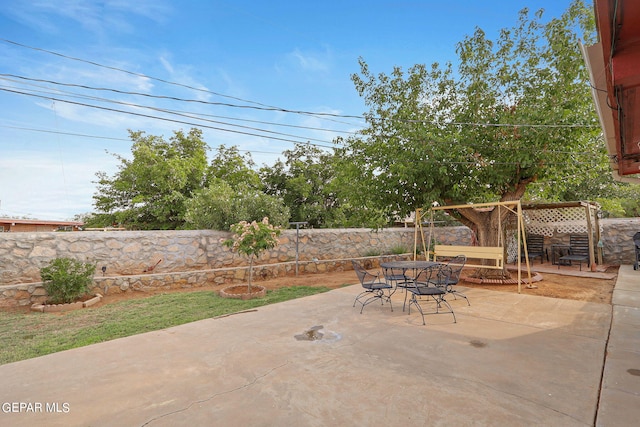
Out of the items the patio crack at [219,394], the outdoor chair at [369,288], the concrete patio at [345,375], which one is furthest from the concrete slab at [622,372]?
the outdoor chair at [369,288]

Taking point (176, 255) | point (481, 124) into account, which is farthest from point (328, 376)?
point (481, 124)

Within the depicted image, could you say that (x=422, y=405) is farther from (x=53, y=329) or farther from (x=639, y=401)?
(x=53, y=329)

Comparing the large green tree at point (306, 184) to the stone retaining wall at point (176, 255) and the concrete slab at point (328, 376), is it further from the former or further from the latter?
the concrete slab at point (328, 376)

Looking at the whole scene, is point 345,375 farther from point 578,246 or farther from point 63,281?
point 578,246

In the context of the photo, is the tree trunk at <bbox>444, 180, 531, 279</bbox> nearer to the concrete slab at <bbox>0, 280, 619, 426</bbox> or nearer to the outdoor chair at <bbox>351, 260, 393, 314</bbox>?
the outdoor chair at <bbox>351, 260, 393, 314</bbox>

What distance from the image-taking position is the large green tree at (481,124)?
7.36 meters

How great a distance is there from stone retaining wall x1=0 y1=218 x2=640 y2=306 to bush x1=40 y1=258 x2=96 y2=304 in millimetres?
571

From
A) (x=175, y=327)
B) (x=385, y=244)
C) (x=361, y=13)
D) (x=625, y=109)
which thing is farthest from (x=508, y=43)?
(x=175, y=327)

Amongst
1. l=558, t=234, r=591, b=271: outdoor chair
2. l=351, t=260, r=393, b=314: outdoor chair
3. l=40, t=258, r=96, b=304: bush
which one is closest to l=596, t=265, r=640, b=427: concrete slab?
l=351, t=260, r=393, b=314: outdoor chair

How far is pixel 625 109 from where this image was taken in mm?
3049

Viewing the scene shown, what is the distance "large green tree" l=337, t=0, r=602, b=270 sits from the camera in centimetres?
736

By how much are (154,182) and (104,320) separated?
40.7ft

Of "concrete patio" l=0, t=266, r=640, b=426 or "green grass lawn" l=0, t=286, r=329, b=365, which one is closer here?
"concrete patio" l=0, t=266, r=640, b=426

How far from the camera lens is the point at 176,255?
819 centimetres
